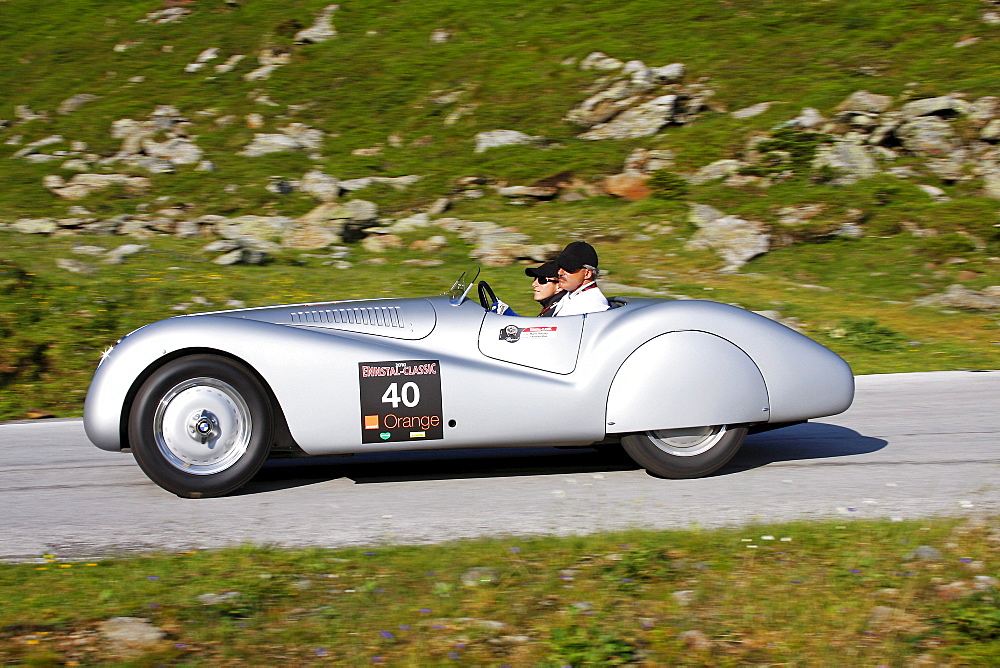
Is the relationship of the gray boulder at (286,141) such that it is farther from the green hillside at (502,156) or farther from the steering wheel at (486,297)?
the steering wheel at (486,297)

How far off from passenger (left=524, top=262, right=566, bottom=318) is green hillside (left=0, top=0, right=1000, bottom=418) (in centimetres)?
441

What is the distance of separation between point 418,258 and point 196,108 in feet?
29.6

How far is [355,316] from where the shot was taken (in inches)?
207

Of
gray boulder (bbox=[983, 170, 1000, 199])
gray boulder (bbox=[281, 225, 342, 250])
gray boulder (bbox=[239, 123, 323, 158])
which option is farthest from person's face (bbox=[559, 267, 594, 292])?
gray boulder (bbox=[239, 123, 323, 158])

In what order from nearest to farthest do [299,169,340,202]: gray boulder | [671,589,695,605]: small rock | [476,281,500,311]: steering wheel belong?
1. [671,589,695,605]: small rock
2. [476,281,500,311]: steering wheel
3. [299,169,340,202]: gray boulder

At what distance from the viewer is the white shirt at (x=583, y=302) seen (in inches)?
220

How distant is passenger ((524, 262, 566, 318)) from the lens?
19.2 feet

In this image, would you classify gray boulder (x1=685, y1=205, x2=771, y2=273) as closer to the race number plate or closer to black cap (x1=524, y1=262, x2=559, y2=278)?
black cap (x1=524, y1=262, x2=559, y2=278)

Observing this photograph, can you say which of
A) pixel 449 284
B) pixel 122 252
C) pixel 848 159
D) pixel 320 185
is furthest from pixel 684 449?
pixel 320 185

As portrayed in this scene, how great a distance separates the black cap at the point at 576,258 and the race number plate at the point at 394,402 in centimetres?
119

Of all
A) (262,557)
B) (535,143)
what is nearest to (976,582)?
(262,557)

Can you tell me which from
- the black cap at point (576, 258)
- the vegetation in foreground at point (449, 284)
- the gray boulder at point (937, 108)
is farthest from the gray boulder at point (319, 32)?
the black cap at point (576, 258)

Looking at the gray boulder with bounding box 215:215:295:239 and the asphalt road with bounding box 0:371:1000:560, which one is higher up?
the gray boulder with bounding box 215:215:295:239

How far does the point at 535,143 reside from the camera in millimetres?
18016
